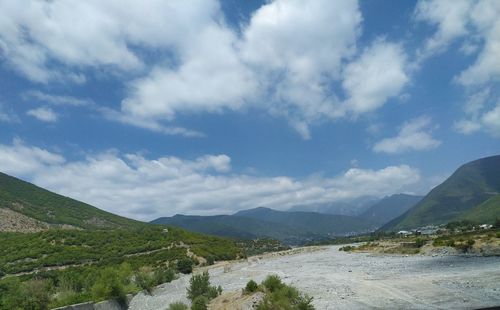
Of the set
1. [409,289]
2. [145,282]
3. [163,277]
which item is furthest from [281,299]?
[163,277]

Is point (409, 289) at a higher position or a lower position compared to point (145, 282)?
lower

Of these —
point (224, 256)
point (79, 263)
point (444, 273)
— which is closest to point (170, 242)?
point (224, 256)

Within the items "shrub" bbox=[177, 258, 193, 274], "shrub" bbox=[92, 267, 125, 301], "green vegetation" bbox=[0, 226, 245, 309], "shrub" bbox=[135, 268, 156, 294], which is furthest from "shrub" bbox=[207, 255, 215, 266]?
"shrub" bbox=[92, 267, 125, 301]

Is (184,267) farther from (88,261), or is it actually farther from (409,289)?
(409,289)

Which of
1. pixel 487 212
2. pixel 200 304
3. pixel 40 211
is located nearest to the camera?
pixel 200 304

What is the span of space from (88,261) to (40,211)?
2006 inches

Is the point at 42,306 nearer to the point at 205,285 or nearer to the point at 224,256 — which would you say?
the point at 205,285

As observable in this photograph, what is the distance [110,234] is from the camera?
9906 cm

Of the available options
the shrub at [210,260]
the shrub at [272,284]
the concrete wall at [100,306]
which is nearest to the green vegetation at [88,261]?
the concrete wall at [100,306]

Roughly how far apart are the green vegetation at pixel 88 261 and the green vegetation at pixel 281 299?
1739 cm

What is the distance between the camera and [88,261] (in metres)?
77.7

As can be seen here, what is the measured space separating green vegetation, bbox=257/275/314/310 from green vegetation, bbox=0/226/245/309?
17394 mm

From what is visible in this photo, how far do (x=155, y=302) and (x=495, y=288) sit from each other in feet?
104

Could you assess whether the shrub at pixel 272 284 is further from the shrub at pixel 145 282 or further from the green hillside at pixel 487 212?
the green hillside at pixel 487 212
